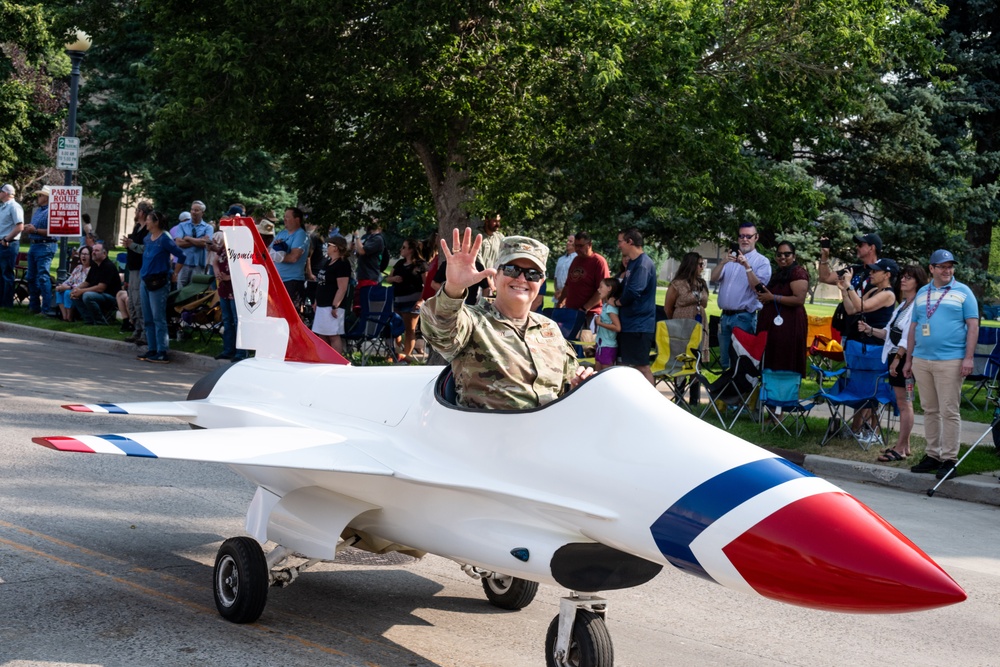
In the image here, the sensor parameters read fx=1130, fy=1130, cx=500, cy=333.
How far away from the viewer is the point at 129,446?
477 cm

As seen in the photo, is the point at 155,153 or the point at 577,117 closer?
the point at 577,117

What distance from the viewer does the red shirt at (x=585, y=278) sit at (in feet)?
46.8

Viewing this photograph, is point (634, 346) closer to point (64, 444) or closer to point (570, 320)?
point (570, 320)

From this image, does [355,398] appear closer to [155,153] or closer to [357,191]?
[357,191]

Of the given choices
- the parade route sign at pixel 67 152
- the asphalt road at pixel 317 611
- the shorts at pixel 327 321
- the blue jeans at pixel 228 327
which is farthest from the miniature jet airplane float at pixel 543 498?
the parade route sign at pixel 67 152

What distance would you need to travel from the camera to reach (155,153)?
36500 mm

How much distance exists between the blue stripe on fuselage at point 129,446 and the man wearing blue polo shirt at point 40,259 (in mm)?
16202

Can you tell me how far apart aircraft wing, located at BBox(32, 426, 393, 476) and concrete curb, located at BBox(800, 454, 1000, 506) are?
6401 millimetres

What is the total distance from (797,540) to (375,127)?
1346 cm

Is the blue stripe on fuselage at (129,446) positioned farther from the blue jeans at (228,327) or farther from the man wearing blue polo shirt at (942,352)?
the blue jeans at (228,327)

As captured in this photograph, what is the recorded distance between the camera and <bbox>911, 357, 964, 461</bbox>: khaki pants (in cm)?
993

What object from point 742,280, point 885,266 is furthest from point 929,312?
point 742,280

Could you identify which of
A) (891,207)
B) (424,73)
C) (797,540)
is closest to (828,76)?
(424,73)

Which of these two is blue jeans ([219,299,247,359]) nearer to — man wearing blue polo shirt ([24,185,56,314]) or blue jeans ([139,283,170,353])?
blue jeans ([139,283,170,353])
